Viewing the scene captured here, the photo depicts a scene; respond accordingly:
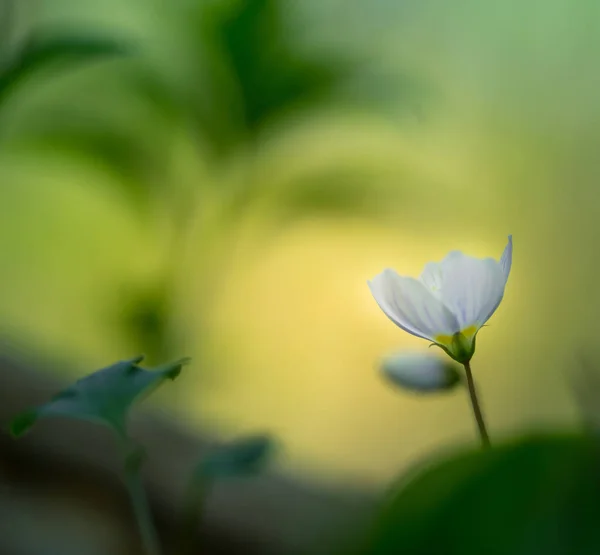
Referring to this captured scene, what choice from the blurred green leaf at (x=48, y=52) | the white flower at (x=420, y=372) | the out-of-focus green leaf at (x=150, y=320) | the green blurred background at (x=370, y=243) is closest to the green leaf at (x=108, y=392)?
the white flower at (x=420, y=372)

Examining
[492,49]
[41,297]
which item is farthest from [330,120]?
[41,297]

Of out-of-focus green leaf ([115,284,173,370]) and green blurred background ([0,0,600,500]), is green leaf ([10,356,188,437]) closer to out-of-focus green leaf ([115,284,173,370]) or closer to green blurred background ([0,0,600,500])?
out-of-focus green leaf ([115,284,173,370])

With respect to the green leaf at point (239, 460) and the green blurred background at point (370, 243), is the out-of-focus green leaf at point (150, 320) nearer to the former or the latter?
the green blurred background at point (370, 243)

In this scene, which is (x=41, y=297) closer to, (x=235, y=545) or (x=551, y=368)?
(x=235, y=545)

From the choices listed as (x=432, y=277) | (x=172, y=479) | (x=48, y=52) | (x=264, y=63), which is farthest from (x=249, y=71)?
(x=172, y=479)

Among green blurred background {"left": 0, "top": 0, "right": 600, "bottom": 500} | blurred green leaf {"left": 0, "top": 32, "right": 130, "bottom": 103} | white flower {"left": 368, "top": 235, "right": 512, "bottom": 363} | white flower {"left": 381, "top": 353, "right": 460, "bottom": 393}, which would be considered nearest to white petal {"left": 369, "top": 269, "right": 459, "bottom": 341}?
white flower {"left": 368, "top": 235, "right": 512, "bottom": 363}

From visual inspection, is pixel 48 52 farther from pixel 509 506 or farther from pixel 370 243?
pixel 370 243
